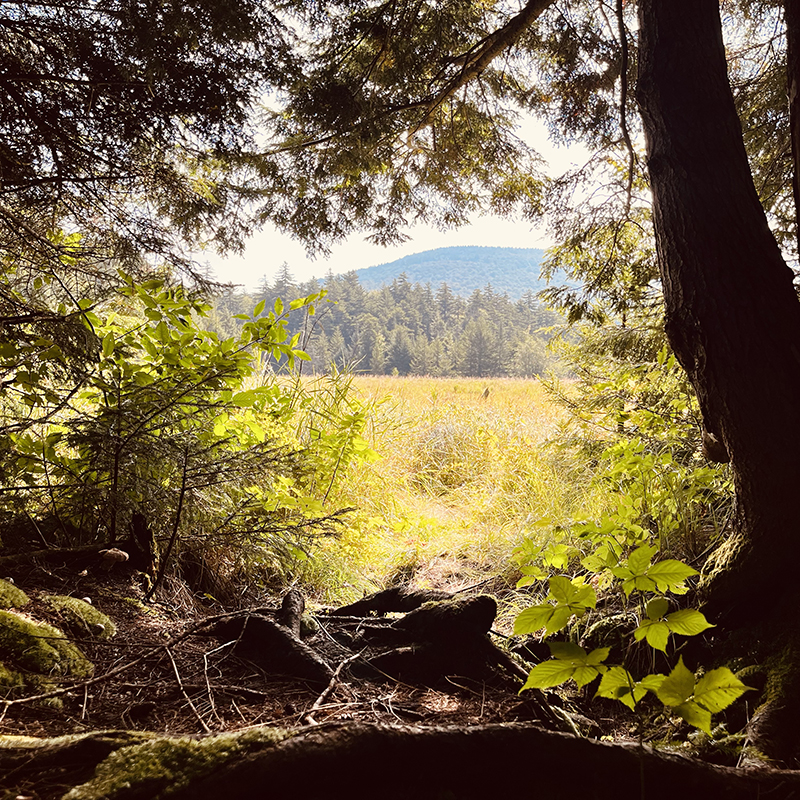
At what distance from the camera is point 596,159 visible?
3920 millimetres

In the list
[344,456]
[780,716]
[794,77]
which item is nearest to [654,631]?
[780,716]

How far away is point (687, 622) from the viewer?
1029 millimetres

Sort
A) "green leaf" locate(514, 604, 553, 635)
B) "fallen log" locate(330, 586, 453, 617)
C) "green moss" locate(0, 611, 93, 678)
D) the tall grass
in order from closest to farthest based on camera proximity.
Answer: "green leaf" locate(514, 604, 553, 635) < "green moss" locate(0, 611, 93, 678) < "fallen log" locate(330, 586, 453, 617) < the tall grass

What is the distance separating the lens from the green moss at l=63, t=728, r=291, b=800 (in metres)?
0.86

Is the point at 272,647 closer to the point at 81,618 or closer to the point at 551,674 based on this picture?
the point at 81,618

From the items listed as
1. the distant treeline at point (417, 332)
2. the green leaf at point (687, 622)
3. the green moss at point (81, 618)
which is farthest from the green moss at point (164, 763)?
the distant treeline at point (417, 332)

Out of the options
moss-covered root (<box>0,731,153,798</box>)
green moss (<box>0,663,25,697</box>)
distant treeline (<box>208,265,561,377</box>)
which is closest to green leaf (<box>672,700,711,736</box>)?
moss-covered root (<box>0,731,153,798</box>)

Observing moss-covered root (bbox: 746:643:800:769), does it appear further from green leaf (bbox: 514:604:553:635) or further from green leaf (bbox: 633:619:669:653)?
green leaf (bbox: 514:604:553:635)

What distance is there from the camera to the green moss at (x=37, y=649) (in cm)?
147

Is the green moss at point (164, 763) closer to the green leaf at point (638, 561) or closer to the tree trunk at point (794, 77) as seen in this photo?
the green leaf at point (638, 561)

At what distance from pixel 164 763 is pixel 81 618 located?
1158 mm

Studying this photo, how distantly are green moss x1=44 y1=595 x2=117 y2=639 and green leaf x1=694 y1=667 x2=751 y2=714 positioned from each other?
74.1 inches

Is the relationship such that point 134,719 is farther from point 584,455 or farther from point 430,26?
point 584,455

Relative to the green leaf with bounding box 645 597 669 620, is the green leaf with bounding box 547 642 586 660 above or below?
below
